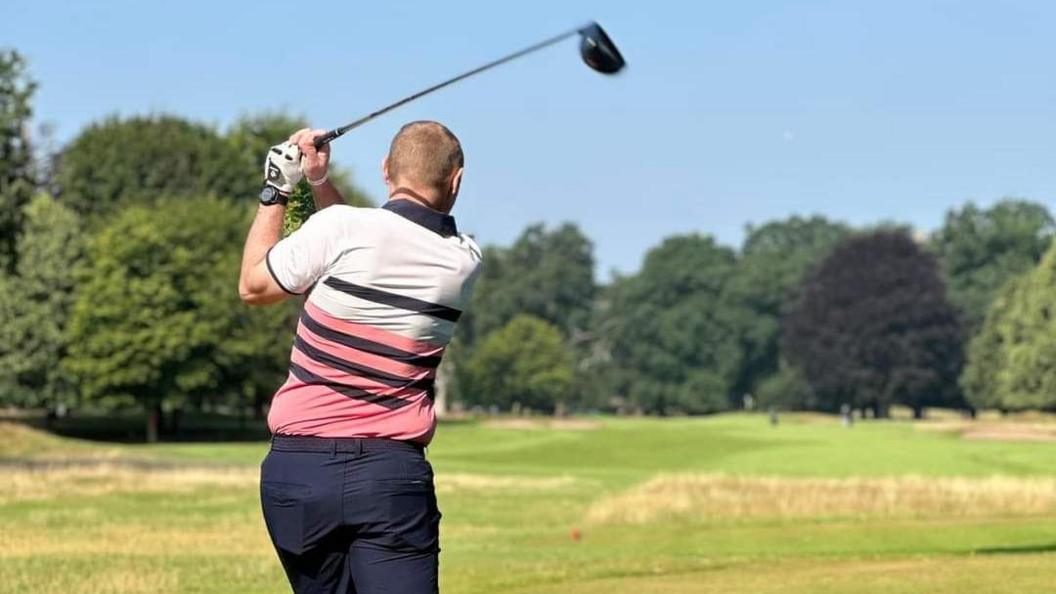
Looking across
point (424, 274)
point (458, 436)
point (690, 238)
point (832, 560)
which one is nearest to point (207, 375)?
point (458, 436)

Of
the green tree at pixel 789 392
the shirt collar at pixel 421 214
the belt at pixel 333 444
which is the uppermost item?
the green tree at pixel 789 392

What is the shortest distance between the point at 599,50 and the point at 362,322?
1585 mm

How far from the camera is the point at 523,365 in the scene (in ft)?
419

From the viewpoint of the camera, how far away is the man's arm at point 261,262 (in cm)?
572

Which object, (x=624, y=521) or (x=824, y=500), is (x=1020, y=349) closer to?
(x=824, y=500)

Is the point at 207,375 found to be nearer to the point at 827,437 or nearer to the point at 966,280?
the point at 827,437

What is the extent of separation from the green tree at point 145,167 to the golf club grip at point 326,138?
8336 centimetres

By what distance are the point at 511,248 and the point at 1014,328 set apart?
249 feet

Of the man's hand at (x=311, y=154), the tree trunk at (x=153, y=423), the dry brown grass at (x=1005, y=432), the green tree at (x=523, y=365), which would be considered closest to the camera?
the man's hand at (x=311, y=154)

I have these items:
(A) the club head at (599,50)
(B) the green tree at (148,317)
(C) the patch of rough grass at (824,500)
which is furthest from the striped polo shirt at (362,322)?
(B) the green tree at (148,317)

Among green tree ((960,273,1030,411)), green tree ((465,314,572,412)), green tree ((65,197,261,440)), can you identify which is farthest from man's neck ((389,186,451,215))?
green tree ((465,314,572,412))

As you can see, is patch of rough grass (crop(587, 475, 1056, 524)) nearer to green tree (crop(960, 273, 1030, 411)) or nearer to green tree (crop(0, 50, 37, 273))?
green tree (crop(0, 50, 37, 273))

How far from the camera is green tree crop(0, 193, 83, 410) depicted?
243 ft

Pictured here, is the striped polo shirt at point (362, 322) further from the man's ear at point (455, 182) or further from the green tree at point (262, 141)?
the green tree at point (262, 141)
